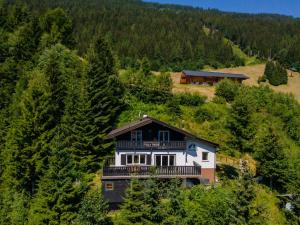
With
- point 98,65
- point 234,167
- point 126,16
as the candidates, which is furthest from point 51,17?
point 126,16

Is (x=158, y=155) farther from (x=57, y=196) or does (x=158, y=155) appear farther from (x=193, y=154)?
(x=57, y=196)

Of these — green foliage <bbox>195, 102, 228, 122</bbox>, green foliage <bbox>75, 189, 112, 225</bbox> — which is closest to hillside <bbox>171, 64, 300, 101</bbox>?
green foliage <bbox>195, 102, 228, 122</bbox>

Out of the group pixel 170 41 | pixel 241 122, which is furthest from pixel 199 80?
pixel 241 122

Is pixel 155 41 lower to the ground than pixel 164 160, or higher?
higher

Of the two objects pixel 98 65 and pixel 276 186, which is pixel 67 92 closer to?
pixel 98 65

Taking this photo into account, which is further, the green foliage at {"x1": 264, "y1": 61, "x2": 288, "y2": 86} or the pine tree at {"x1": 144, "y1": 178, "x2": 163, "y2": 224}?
the green foliage at {"x1": 264, "y1": 61, "x2": 288, "y2": 86}

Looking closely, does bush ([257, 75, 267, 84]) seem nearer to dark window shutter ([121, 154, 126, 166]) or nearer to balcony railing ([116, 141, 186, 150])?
balcony railing ([116, 141, 186, 150])

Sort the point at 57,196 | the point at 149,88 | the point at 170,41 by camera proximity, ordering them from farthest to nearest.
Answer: the point at 170,41, the point at 149,88, the point at 57,196

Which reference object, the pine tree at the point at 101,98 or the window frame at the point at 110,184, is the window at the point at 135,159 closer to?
the window frame at the point at 110,184
